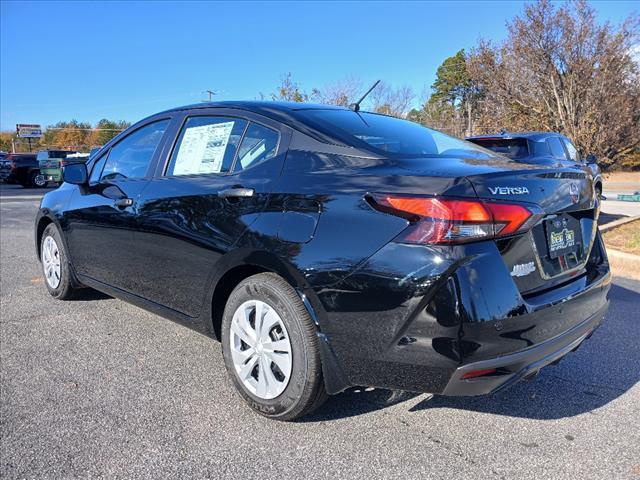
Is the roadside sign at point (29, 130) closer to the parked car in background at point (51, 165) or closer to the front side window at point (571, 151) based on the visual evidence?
the parked car in background at point (51, 165)

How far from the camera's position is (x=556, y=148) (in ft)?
27.8

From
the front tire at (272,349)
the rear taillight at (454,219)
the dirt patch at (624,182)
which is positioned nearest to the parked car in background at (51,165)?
the front tire at (272,349)

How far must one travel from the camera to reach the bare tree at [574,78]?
1068 cm

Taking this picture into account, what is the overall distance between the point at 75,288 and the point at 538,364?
13.1ft

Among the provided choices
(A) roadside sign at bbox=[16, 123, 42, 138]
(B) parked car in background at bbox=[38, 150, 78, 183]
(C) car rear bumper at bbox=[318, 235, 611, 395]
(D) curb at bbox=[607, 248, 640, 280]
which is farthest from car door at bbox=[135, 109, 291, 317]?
(A) roadside sign at bbox=[16, 123, 42, 138]

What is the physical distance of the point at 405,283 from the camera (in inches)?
84.4

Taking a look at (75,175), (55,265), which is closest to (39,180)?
(55,265)

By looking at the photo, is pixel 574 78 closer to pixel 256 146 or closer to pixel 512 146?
pixel 512 146

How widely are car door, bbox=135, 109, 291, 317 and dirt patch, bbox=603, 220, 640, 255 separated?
240 inches

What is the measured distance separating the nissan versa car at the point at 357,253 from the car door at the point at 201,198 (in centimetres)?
1

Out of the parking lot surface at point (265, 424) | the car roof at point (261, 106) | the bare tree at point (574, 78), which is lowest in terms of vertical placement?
the parking lot surface at point (265, 424)

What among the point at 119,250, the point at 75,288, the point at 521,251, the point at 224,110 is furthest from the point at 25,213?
the point at 521,251

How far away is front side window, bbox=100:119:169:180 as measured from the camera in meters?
3.74

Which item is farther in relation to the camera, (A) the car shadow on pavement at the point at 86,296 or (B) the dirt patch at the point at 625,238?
(B) the dirt patch at the point at 625,238
